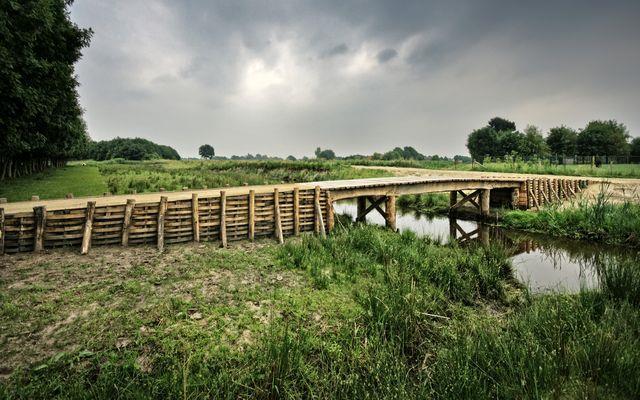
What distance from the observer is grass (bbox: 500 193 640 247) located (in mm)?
13219

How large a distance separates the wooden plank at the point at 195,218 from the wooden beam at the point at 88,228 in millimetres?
2694

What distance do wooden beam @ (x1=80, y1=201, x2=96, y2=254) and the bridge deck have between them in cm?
46

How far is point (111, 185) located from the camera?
2233 cm

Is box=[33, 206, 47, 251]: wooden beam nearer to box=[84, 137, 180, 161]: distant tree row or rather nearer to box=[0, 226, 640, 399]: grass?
box=[0, 226, 640, 399]: grass

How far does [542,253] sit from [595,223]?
354 cm

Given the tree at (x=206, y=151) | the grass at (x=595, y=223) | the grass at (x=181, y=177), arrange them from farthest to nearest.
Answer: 1. the tree at (x=206, y=151)
2. the grass at (x=181, y=177)
3. the grass at (x=595, y=223)

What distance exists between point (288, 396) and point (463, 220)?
19.3m

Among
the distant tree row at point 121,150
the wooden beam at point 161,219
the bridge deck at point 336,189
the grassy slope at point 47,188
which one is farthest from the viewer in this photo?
the distant tree row at point 121,150

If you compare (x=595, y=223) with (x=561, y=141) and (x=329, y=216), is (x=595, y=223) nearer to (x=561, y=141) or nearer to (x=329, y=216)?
(x=329, y=216)

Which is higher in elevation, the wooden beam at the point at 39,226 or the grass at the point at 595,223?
the wooden beam at the point at 39,226

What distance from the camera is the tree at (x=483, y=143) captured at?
75.2 m

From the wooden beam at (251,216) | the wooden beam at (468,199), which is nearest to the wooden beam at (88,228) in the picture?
the wooden beam at (251,216)

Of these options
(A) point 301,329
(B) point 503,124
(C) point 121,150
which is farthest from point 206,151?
(A) point 301,329

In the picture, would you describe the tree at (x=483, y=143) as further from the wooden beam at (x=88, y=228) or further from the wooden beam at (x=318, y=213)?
the wooden beam at (x=88, y=228)
